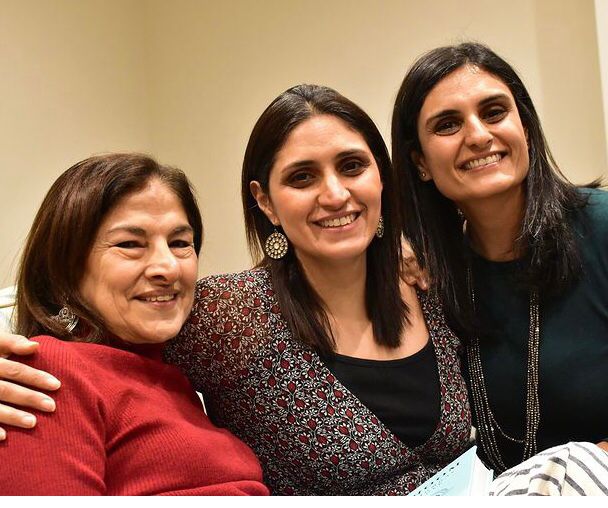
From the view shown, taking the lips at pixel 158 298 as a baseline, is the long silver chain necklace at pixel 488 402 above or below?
below

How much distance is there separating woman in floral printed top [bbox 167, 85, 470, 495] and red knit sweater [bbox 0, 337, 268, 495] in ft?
0.42

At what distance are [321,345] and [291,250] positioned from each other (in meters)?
0.24

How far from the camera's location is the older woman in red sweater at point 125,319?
42.2 inches

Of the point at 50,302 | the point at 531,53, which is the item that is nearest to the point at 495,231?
the point at 50,302

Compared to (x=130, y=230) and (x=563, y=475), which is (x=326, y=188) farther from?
(x=563, y=475)

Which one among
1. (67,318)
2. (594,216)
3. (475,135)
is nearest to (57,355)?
(67,318)

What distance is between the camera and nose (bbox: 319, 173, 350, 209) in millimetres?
1365

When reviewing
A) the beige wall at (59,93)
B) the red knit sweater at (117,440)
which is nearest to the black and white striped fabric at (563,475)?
the red knit sweater at (117,440)

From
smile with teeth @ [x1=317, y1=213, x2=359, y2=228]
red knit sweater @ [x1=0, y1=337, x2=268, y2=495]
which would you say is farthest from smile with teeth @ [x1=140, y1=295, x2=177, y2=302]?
smile with teeth @ [x1=317, y1=213, x2=359, y2=228]

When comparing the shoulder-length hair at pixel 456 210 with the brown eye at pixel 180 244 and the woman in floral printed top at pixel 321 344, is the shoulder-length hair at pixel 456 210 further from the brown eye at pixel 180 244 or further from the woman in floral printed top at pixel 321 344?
the brown eye at pixel 180 244

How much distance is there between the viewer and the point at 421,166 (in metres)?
1.71

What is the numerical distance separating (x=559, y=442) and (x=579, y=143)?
1.37 m

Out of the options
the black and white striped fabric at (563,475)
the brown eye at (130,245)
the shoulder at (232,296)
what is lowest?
the black and white striped fabric at (563,475)

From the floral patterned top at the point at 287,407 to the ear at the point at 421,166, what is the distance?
0.55 metres
